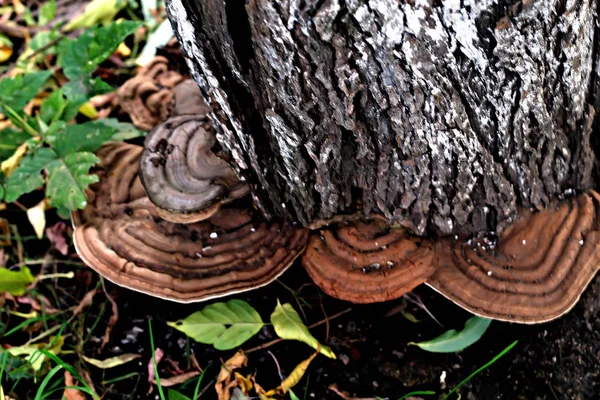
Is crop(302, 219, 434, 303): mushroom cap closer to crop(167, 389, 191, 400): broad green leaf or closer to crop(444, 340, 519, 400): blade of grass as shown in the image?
crop(444, 340, 519, 400): blade of grass

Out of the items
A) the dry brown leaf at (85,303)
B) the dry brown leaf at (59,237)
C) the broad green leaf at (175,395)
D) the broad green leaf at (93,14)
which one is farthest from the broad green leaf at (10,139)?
the broad green leaf at (175,395)

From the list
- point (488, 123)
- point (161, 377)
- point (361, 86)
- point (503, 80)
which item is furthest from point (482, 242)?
point (161, 377)

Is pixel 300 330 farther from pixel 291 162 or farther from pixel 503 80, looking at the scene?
pixel 503 80

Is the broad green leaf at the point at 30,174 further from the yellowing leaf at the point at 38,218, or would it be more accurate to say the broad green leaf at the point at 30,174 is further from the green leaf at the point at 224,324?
the green leaf at the point at 224,324

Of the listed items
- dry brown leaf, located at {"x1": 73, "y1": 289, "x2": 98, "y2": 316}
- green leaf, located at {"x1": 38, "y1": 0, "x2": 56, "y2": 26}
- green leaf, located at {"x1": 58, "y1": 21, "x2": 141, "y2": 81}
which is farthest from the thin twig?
green leaf, located at {"x1": 38, "y1": 0, "x2": 56, "y2": 26}

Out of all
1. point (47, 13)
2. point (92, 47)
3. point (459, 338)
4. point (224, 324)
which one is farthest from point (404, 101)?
point (47, 13)

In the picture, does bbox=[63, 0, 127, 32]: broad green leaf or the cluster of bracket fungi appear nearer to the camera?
the cluster of bracket fungi

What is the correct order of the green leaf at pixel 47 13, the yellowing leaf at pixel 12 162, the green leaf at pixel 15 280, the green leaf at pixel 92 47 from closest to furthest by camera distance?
1. the green leaf at pixel 92 47
2. the green leaf at pixel 15 280
3. the yellowing leaf at pixel 12 162
4. the green leaf at pixel 47 13
